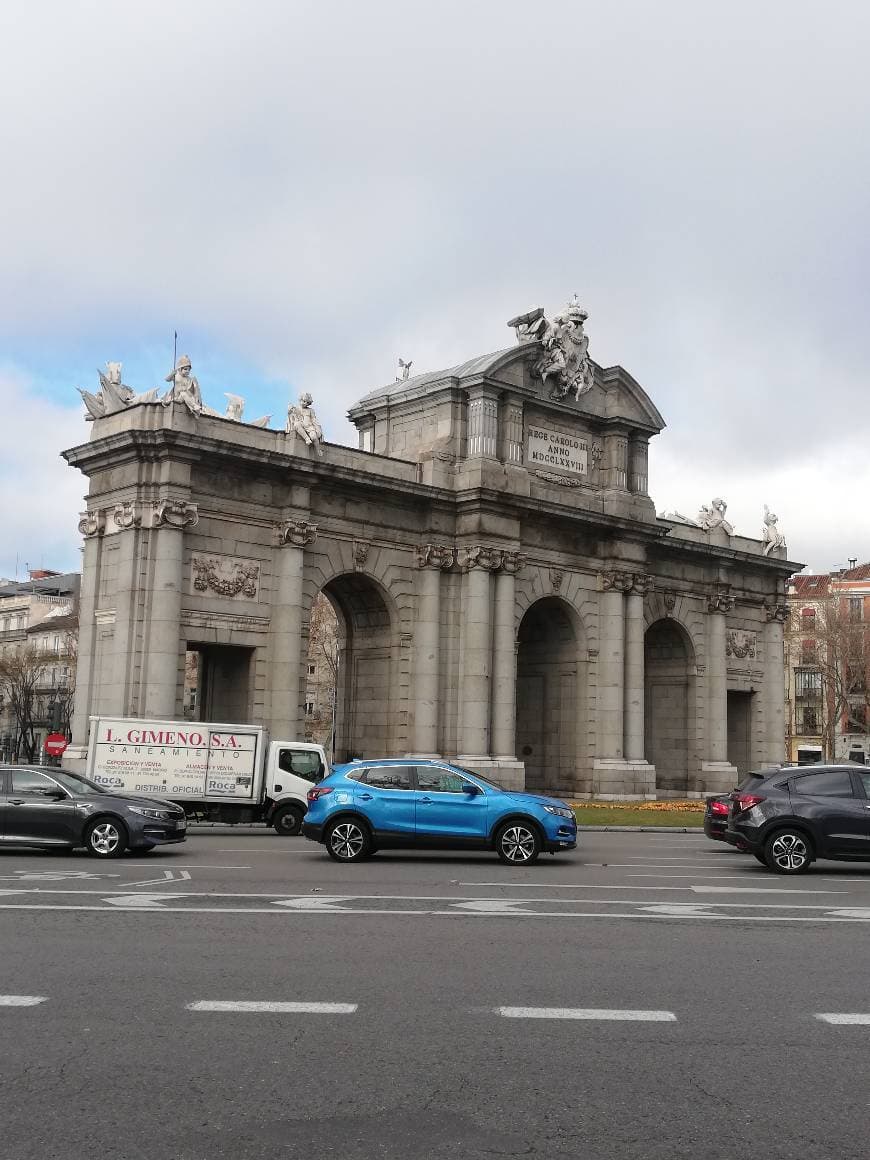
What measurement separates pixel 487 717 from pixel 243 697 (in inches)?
302

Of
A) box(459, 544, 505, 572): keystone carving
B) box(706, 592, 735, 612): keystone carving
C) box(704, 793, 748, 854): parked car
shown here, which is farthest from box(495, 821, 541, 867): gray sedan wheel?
box(706, 592, 735, 612): keystone carving

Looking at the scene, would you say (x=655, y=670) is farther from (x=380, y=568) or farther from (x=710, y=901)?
(x=710, y=901)

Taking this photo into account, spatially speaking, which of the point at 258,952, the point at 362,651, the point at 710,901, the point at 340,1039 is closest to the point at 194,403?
the point at 362,651

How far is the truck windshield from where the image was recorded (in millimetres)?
19625

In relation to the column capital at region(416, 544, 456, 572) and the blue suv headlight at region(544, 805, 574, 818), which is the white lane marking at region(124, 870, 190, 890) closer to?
the blue suv headlight at region(544, 805, 574, 818)

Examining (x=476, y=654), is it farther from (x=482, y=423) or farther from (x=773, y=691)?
(x=773, y=691)

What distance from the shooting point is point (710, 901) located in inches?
594

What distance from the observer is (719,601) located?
161ft

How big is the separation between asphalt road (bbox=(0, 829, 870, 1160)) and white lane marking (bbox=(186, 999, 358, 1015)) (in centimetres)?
3

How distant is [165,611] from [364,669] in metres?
8.95

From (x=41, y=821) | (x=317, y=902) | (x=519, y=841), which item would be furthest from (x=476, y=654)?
(x=317, y=902)

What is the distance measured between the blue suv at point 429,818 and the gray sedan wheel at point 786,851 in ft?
9.89

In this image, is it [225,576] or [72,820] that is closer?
[72,820]

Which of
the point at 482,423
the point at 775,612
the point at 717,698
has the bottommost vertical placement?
the point at 717,698
